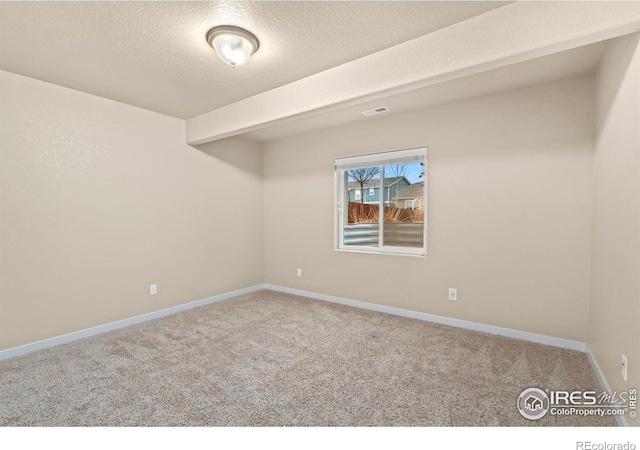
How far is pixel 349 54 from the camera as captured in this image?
2340 mm

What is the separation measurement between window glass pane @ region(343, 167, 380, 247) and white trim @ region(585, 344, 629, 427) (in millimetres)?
2256

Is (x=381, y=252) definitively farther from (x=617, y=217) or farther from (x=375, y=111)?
(x=617, y=217)

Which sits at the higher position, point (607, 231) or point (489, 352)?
point (607, 231)

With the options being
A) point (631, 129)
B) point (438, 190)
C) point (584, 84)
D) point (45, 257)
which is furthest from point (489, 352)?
point (45, 257)

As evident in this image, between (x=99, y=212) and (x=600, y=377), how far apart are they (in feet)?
14.8

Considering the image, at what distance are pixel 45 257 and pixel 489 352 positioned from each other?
4.06 m

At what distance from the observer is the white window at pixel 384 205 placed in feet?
12.0

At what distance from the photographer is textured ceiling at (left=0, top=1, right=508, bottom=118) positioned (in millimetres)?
1811

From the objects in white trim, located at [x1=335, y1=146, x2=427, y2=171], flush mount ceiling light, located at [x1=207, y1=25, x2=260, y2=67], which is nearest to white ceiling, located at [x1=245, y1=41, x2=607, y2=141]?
white trim, located at [x1=335, y1=146, x2=427, y2=171]

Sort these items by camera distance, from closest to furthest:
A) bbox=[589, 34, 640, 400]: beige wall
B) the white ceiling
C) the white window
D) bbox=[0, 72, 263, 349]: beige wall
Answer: bbox=[589, 34, 640, 400]: beige wall < the white ceiling < bbox=[0, 72, 263, 349]: beige wall < the white window

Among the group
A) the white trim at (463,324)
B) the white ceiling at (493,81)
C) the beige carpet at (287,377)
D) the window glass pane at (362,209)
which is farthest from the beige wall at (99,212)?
the white ceiling at (493,81)

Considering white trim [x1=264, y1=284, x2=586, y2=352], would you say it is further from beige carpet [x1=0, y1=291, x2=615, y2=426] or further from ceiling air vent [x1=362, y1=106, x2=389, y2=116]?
ceiling air vent [x1=362, y1=106, x2=389, y2=116]

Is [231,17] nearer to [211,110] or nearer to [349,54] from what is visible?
[349,54]

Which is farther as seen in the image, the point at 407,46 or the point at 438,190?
the point at 438,190
